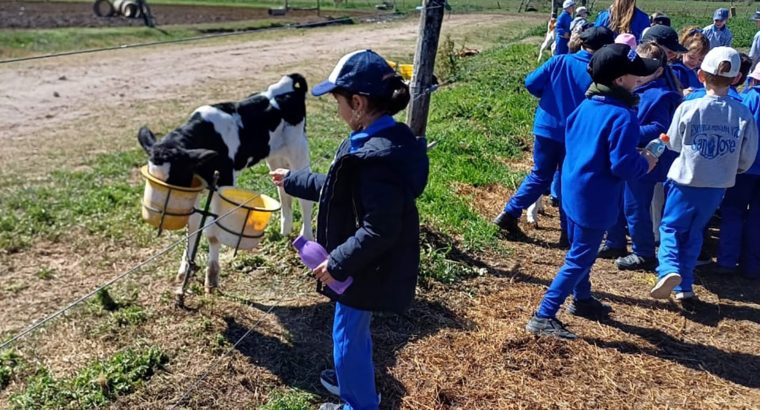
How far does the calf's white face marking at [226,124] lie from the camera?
491cm

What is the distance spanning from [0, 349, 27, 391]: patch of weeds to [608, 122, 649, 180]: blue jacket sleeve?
3.82 meters

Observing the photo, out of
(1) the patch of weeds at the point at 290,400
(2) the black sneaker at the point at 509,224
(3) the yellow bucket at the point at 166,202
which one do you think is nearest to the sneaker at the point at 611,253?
(2) the black sneaker at the point at 509,224

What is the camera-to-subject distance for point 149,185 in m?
4.11

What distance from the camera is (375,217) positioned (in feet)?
9.62

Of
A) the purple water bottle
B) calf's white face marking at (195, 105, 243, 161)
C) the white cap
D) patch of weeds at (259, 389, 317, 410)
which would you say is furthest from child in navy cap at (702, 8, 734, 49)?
the purple water bottle

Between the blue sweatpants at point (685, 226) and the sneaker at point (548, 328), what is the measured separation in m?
0.96

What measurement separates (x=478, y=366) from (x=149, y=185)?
231 cm

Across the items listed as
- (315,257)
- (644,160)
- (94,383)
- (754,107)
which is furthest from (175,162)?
(754,107)

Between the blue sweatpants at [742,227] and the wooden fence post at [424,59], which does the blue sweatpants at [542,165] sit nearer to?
the wooden fence post at [424,59]

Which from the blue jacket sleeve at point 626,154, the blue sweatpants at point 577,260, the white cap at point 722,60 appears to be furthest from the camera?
the white cap at point 722,60

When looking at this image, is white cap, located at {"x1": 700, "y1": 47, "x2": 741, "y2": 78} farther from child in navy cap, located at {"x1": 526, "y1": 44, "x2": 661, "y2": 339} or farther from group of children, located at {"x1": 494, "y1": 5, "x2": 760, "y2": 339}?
child in navy cap, located at {"x1": 526, "y1": 44, "x2": 661, "y2": 339}

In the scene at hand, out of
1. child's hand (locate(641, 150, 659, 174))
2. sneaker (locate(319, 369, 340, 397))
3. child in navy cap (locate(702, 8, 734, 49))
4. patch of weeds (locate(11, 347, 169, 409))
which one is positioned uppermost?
child in navy cap (locate(702, 8, 734, 49))

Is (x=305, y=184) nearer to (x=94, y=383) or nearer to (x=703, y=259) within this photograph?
(x=94, y=383)

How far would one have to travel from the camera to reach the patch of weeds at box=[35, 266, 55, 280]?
5543 mm
